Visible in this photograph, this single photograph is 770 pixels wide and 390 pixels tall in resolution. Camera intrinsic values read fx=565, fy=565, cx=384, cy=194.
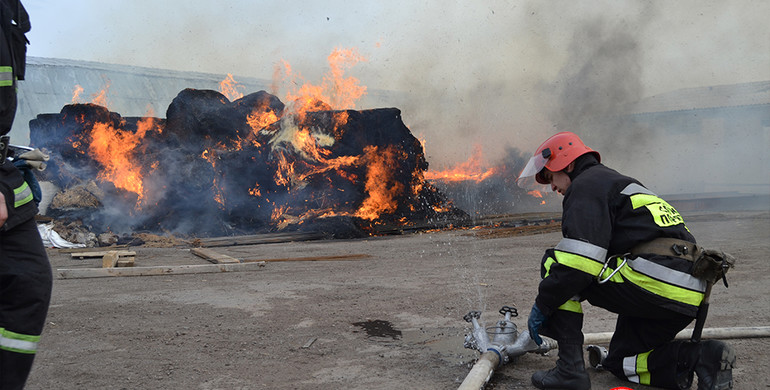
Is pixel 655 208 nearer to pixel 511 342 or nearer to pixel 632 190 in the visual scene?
pixel 632 190

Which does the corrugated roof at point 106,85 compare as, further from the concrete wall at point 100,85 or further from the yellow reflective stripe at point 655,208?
the yellow reflective stripe at point 655,208

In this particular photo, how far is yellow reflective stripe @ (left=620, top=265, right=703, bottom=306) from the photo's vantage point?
285 centimetres

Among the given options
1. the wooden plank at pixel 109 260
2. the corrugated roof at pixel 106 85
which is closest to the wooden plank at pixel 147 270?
the wooden plank at pixel 109 260

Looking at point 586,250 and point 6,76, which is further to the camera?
point 586,250

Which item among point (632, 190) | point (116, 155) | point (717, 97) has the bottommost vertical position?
point (632, 190)

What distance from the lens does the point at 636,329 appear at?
3.20m

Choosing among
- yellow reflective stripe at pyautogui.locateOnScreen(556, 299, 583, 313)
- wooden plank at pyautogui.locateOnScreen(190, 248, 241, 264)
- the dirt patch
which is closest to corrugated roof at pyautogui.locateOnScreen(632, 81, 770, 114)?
the dirt patch

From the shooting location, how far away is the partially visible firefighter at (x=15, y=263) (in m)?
2.40

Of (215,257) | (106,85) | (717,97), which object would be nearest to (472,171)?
(717,97)

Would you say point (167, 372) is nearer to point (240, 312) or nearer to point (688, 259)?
point (240, 312)

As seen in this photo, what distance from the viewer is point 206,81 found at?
28.8m

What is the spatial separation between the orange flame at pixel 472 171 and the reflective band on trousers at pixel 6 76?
17.4 metres

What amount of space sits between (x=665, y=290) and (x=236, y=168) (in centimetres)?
1275

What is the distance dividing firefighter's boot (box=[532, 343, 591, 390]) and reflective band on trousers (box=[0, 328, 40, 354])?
97.4 inches
